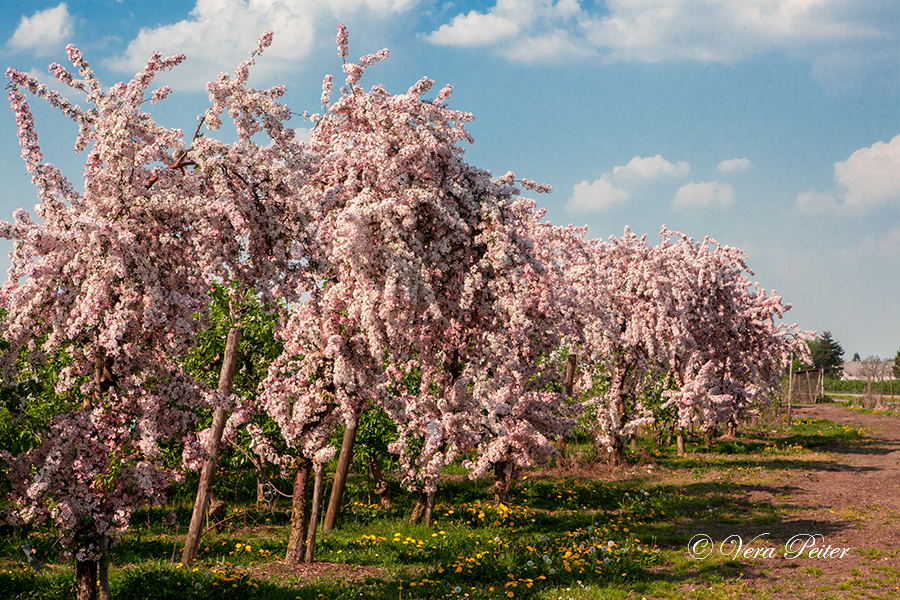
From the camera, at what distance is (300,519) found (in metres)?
10.7

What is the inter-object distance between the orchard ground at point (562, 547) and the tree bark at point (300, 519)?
0.25m

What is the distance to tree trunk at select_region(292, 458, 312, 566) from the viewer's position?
10523mm

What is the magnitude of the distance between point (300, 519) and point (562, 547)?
4.32 m

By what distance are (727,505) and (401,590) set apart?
9778mm

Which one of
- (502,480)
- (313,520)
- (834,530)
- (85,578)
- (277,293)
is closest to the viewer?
(85,578)

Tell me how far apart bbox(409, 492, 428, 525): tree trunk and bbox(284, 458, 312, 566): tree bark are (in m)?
3.03

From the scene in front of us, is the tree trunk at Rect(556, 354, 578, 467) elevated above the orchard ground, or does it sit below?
above

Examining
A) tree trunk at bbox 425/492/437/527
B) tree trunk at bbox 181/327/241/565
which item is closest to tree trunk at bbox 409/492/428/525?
tree trunk at bbox 425/492/437/527

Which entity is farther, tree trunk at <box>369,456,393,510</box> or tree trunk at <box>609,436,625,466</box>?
tree trunk at <box>609,436,625,466</box>

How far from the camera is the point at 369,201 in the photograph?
33.0ft

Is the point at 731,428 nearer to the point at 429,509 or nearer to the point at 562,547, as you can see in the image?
the point at 429,509

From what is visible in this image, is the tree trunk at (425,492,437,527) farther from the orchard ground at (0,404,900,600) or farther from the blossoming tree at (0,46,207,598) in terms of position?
the blossoming tree at (0,46,207,598)

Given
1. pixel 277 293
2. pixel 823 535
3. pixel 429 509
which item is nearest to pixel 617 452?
pixel 823 535

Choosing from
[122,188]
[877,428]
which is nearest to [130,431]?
[122,188]
